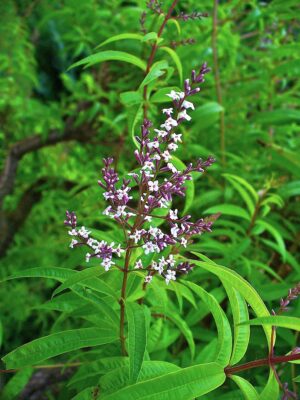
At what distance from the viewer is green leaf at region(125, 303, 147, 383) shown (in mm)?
464

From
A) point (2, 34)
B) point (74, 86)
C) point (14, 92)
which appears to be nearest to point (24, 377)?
point (74, 86)

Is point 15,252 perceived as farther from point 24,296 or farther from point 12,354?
point 12,354

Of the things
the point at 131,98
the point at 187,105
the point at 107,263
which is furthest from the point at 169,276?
the point at 131,98

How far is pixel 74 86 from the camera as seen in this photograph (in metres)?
1.57

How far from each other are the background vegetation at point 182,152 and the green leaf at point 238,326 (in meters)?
0.14

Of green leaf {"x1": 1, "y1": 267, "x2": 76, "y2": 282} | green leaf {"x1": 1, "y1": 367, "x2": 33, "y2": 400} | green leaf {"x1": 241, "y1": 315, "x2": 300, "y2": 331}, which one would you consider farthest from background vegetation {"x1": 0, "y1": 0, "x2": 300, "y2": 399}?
green leaf {"x1": 241, "y1": 315, "x2": 300, "y2": 331}

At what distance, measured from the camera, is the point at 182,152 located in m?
1.11

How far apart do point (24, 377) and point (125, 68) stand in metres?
0.93

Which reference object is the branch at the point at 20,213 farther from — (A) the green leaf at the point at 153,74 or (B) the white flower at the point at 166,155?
(B) the white flower at the point at 166,155

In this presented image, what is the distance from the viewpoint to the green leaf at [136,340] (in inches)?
18.3

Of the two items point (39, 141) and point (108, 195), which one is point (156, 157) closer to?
point (108, 195)

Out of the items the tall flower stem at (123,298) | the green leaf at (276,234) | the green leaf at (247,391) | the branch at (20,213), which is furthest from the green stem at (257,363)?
→ the branch at (20,213)

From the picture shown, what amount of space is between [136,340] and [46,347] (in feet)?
0.35

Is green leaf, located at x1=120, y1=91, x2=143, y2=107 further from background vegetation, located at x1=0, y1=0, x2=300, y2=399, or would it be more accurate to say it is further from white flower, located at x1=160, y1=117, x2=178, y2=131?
white flower, located at x1=160, y1=117, x2=178, y2=131
